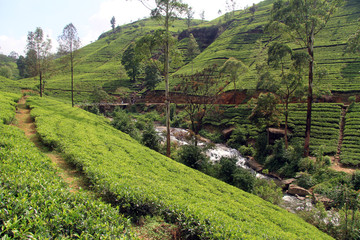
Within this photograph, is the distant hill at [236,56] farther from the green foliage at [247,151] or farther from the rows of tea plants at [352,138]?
the green foliage at [247,151]

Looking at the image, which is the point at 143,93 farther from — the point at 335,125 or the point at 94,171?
the point at 94,171

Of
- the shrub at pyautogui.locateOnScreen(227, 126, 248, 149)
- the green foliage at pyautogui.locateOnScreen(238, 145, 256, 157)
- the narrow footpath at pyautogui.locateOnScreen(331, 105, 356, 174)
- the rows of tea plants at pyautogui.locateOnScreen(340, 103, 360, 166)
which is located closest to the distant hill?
the narrow footpath at pyautogui.locateOnScreen(331, 105, 356, 174)

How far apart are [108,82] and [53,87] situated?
18219 mm

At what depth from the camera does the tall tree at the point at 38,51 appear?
3303cm

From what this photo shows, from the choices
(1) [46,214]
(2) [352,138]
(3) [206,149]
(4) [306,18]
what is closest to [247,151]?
(3) [206,149]

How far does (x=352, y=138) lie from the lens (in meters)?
23.6

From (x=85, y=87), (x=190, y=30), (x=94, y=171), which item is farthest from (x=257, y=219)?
(x=190, y=30)

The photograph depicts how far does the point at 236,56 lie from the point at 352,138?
2159 inches

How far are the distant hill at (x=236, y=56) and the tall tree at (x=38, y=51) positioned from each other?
2.98 metres

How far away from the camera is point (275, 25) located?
22.9 metres

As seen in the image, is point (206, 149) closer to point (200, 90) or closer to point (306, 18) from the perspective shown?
point (200, 90)

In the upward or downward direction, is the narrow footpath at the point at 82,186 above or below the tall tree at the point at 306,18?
below

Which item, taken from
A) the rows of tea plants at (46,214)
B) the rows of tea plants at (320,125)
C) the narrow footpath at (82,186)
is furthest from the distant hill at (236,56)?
the rows of tea plants at (46,214)

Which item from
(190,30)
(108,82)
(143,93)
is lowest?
(143,93)
